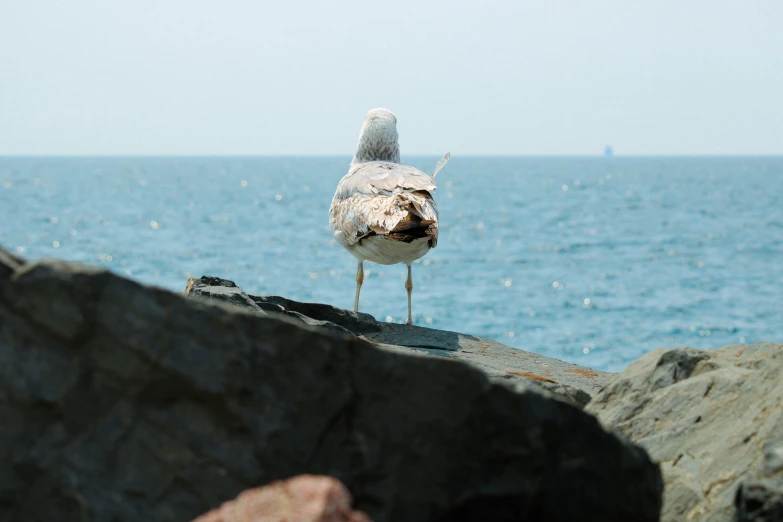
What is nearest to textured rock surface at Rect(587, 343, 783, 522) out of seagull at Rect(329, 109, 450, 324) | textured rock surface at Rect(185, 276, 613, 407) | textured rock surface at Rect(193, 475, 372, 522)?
textured rock surface at Rect(185, 276, 613, 407)

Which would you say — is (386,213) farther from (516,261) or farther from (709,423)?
(516,261)

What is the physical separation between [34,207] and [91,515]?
171 feet

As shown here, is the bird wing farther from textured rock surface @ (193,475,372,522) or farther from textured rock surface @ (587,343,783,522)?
textured rock surface @ (193,475,372,522)

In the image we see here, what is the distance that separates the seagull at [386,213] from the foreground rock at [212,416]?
4.85 metres

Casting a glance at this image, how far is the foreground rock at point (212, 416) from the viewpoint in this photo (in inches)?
98.3

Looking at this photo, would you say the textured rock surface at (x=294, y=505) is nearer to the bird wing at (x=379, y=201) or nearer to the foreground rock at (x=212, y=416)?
the foreground rock at (x=212, y=416)

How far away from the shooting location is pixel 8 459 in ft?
8.23

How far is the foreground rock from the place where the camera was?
8.19 feet

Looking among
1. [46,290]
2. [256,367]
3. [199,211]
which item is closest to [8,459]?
[46,290]

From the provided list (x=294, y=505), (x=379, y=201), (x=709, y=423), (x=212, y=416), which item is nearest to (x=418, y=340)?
(x=379, y=201)

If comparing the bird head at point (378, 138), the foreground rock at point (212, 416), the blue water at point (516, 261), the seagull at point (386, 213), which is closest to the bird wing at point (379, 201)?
the seagull at point (386, 213)

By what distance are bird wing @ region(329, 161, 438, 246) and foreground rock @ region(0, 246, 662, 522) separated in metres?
4.88

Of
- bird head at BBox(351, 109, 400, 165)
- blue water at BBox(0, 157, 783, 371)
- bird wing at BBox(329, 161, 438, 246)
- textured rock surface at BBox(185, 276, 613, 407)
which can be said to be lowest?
blue water at BBox(0, 157, 783, 371)

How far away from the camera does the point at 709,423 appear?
11.2ft
